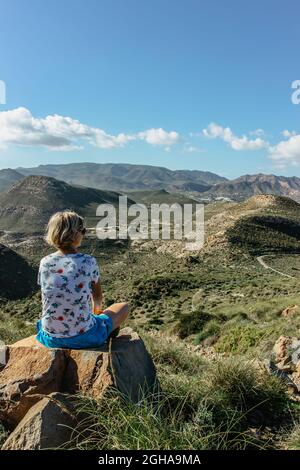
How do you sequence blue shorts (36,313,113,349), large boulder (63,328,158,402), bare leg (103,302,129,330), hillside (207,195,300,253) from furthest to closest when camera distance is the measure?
1. hillside (207,195,300,253)
2. bare leg (103,302,129,330)
3. blue shorts (36,313,113,349)
4. large boulder (63,328,158,402)

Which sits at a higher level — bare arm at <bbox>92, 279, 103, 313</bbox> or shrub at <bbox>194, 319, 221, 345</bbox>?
bare arm at <bbox>92, 279, 103, 313</bbox>

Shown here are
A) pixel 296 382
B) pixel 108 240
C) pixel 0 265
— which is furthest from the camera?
pixel 108 240

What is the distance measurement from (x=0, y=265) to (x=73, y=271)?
6317 cm

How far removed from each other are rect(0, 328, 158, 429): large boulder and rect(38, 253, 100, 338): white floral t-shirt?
0.26 metres

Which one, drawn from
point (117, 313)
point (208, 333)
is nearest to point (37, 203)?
point (208, 333)

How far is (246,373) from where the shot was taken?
16.5 feet

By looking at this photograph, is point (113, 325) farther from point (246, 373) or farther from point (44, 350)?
point (246, 373)

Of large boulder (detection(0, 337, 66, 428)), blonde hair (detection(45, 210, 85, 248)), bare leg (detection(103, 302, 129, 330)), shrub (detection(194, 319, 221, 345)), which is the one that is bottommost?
shrub (detection(194, 319, 221, 345))

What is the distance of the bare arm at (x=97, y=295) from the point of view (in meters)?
4.84

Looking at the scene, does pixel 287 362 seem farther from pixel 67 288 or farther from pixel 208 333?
pixel 208 333

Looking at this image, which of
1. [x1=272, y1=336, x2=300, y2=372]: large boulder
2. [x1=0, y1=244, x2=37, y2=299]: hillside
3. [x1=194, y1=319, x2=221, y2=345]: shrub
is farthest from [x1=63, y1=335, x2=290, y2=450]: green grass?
[x1=0, y1=244, x2=37, y2=299]: hillside

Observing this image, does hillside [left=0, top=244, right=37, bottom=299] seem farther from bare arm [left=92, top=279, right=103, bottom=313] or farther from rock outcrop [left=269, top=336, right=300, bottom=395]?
bare arm [left=92, top=279, right=103, bottom=313]

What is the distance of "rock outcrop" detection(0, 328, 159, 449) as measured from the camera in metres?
4.09
